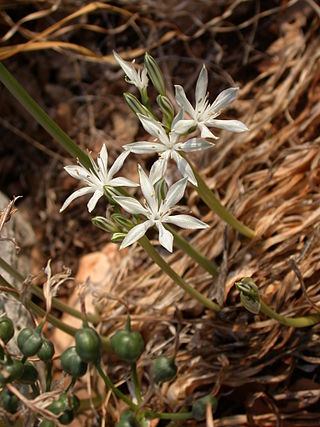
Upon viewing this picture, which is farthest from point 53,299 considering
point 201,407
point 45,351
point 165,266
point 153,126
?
point 153,126

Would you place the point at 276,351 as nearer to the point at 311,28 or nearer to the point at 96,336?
the point at 96,336

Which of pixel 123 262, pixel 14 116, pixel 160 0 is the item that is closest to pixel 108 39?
pixel 160 0

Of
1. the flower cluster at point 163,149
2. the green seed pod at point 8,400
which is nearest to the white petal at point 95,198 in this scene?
the flower cluster at point 163,149

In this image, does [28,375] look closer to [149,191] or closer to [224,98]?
[149,191]

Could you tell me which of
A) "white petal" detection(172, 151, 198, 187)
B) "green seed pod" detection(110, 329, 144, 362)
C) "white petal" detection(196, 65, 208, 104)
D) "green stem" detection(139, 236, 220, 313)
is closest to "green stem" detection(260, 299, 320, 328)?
"green stem" detection(139, 236, 220, 313)

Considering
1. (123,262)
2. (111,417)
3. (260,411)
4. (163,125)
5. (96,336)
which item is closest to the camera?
(163,125)

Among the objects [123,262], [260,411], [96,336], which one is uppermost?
[123,262]
